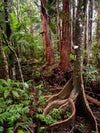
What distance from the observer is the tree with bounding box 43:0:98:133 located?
3.34 meters

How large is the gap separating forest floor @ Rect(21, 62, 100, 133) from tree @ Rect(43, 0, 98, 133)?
0.24m

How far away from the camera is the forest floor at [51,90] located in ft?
10.7

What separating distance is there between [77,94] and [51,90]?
1493mm

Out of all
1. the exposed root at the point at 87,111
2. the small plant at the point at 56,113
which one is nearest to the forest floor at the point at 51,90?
the exposed root at the point at 87,111

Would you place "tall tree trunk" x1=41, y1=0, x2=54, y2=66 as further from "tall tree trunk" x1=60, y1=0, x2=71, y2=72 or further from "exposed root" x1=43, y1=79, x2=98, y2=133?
"exposed root" x1=43, y1=79, x2=98, y2=133

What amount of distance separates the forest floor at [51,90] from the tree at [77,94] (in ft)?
0.79

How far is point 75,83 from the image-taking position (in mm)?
4305

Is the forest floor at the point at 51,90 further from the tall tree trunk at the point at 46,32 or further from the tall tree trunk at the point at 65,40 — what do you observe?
the tall tree trunk at the point at 46,32

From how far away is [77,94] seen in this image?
420 centimetres

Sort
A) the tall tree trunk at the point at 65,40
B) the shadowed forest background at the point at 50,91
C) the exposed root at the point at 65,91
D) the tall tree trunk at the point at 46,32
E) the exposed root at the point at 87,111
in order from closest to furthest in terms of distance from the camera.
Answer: the shadowed forest background at the point at 50,91, the exposed root at the point at 87,111, the exposed root at the point at 65,91, the tall tree trunk at the point at 65,40, the tall tree trunk at the point at 46,32

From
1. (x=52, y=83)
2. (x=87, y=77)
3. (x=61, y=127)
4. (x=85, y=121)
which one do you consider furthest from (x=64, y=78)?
(x=61, y=127)

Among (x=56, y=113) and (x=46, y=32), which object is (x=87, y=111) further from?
(x=46, y=32)

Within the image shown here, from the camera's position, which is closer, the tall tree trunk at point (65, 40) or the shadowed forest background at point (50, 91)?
the shadowed forest background at point (50, 91)

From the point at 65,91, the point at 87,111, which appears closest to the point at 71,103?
the point at 87,111
